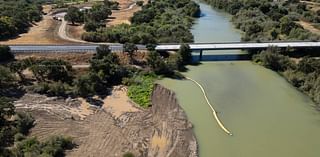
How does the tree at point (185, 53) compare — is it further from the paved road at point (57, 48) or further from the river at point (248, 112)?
the paved road at point (57, 48)

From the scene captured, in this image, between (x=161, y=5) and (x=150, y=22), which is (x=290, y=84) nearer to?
(x=150, y=22)

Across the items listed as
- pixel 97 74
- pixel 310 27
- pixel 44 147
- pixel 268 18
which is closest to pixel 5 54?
pixel 97 74

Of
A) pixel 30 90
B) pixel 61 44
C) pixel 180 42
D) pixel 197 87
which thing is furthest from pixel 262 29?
pixel 30 90

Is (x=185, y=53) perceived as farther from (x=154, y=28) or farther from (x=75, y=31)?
(x=75, y=31)

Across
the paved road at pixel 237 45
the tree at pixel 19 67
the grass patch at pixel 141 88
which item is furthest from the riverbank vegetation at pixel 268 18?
the tree at pixel 19 67

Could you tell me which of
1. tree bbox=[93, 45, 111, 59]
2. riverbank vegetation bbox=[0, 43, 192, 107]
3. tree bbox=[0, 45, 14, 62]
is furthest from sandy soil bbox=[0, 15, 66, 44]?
tree bbox=[93, 45, 111, 59]

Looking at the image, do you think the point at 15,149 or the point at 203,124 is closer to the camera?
the point at 15,149
